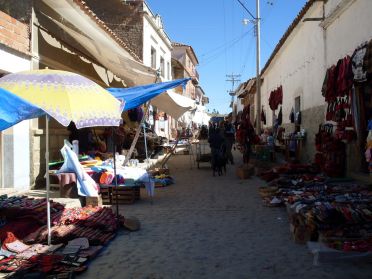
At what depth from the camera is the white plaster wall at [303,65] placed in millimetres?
12039

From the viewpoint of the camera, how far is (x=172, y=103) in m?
11.5

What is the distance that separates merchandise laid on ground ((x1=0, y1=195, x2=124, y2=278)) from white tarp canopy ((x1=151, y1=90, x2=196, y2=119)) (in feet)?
16.1

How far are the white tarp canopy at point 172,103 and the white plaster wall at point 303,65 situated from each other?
12.4 ft

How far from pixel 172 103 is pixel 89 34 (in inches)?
112

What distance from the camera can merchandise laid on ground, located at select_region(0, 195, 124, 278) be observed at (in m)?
4.41

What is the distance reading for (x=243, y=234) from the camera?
5855 millimetres

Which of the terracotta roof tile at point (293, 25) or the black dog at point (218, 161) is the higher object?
the terracotta roof tile at point (293, 25)

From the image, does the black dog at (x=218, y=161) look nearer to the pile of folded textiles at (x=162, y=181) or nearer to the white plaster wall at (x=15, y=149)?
the pile of folded textiles at (x=162, y=181)

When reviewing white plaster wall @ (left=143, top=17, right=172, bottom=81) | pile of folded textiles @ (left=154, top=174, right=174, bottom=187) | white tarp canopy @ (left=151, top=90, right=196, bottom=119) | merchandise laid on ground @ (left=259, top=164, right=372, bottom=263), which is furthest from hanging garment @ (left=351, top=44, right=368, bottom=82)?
white plaster wall @ (left=143, top=17, right=172, bottom=81)

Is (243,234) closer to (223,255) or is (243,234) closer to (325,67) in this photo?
(223,255)

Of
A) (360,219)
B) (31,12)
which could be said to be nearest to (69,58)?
(31,12)

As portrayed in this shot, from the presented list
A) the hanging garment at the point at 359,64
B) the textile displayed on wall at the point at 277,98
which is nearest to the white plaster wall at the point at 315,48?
the hanging garment at the point at 359,64

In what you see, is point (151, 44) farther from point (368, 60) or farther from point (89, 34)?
point (368, 60)

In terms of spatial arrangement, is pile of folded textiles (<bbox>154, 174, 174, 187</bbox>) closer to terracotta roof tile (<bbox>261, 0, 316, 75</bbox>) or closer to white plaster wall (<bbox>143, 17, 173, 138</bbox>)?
terracotta roof tile (<bbox>261, 0, 316, 75</bbox>)
